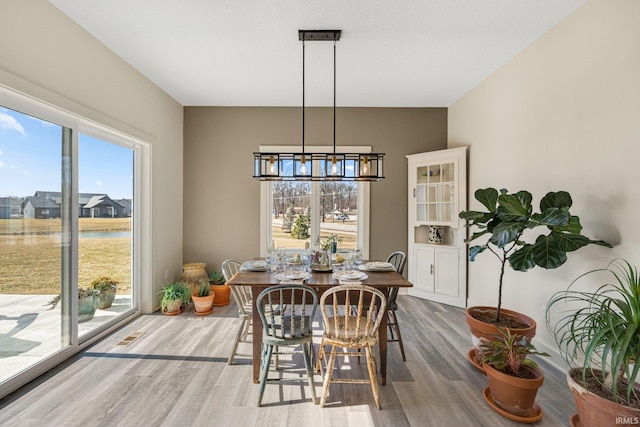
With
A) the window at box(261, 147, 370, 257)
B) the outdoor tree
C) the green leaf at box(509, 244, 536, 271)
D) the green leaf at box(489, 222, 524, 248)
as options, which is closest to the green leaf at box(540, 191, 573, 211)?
the green leaf at box(489, 222, 524, 248)

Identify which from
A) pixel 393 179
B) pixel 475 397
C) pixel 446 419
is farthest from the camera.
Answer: pixel 393 179

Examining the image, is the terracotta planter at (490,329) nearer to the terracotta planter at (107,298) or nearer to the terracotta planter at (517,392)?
the terracotta planter at (517,392)

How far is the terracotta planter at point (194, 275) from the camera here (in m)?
3.89

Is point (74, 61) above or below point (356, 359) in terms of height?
above

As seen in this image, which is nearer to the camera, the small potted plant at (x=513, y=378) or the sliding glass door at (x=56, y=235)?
the small potted plant at (x=513, y=378)

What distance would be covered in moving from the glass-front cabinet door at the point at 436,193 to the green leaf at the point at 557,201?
176cm

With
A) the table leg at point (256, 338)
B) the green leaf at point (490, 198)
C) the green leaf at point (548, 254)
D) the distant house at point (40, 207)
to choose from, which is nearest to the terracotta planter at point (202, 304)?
the table leg at point (256, 338)

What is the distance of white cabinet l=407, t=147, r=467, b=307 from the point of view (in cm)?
391

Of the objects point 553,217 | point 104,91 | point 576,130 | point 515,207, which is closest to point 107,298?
point 104,91

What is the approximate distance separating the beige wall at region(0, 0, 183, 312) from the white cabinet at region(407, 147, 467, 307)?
3.64 meters

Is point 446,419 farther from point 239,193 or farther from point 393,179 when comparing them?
point 239,193

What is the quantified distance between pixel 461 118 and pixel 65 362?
17.8 ft

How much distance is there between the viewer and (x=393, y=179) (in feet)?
14.6

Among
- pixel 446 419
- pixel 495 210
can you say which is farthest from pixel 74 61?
pixel 446 419
